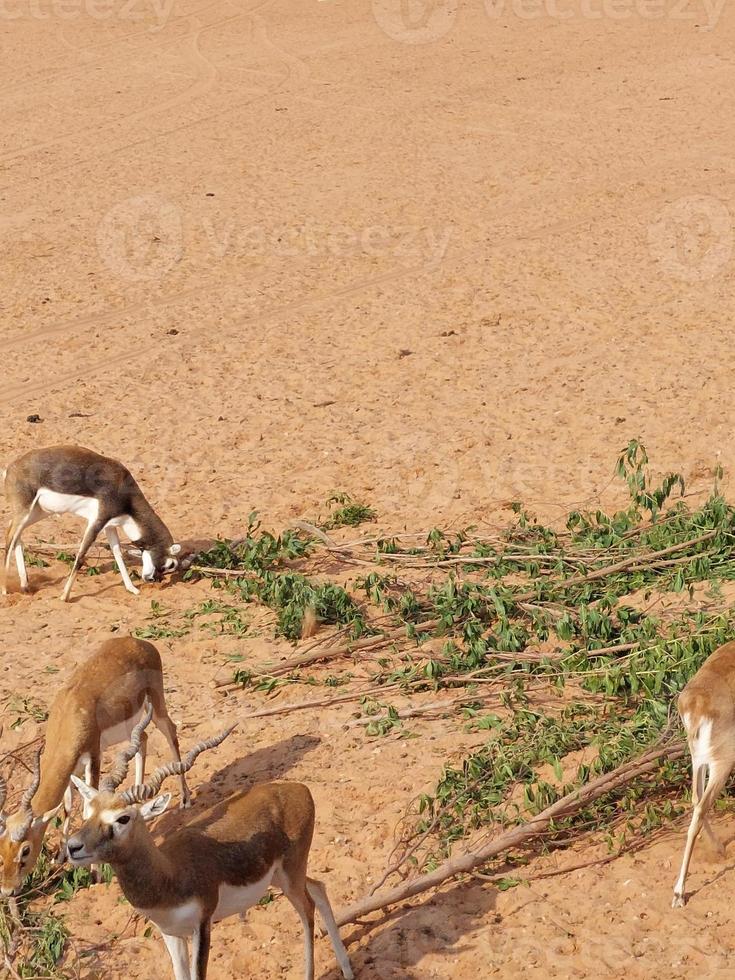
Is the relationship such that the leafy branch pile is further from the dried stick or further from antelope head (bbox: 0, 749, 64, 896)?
antelope head (bbox: 0, 749, 64, 896)

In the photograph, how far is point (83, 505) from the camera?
10102 mm

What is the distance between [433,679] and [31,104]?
18.1 meters

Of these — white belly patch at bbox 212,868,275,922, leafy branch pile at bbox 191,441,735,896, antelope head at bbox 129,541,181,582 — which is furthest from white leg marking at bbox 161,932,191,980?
antelope head at bbox 129,541,181,582

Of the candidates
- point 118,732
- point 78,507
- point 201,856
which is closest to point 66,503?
point 78,507

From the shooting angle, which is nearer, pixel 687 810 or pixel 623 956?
pixel 623 956

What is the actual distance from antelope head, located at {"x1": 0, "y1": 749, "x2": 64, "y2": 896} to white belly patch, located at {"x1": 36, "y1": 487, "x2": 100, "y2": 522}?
12.9ft

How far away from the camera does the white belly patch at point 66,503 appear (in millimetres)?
10023

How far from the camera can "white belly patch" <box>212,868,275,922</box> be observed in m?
6.01

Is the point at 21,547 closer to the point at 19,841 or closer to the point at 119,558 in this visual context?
the point at 119,558

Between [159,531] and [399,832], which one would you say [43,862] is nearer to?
[399,832]

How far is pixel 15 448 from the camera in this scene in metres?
12.2

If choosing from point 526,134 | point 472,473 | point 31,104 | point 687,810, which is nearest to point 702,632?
point 687,810

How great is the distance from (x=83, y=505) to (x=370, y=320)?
5.63m

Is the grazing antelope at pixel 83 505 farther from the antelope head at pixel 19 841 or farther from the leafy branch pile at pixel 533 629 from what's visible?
the antelope head at pixel 19 841
